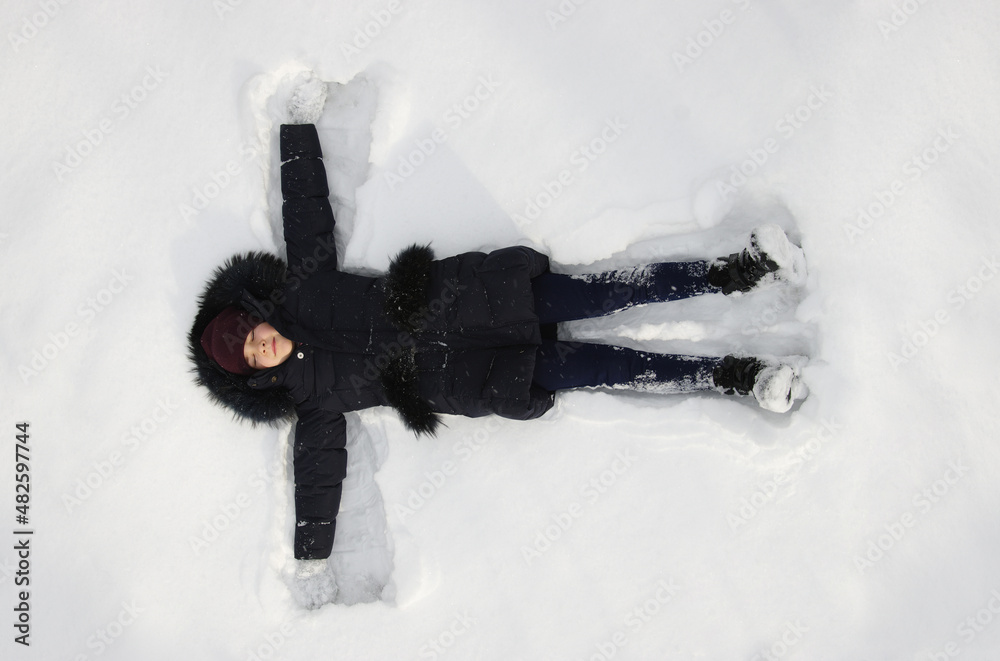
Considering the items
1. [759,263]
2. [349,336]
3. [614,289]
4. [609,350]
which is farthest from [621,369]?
[349,336]

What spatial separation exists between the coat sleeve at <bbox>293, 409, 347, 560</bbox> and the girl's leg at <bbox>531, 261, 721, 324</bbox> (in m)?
1.11

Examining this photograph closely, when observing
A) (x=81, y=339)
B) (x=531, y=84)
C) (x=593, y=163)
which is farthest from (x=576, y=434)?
(x=81, y=339)

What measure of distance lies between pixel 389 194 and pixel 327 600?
208 cm

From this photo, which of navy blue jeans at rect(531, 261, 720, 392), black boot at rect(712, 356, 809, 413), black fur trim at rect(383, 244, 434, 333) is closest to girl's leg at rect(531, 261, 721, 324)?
navy blue jeans at rect(531, 261, 720, 392)

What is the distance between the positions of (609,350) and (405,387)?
0.89 metres

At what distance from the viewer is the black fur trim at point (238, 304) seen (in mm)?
2334

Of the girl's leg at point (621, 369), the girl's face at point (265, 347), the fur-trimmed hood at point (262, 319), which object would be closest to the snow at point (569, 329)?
the girl's leg at point (621, 369)

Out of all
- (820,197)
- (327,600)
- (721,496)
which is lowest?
(327,600)

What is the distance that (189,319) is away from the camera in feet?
8.71

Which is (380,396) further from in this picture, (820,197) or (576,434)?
(820,197)

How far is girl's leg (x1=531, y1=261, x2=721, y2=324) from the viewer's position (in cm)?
214

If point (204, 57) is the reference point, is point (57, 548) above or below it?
below

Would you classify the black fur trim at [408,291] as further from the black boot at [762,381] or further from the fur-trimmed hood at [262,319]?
the black boot at [762,381]

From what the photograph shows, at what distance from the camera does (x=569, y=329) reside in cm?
251
